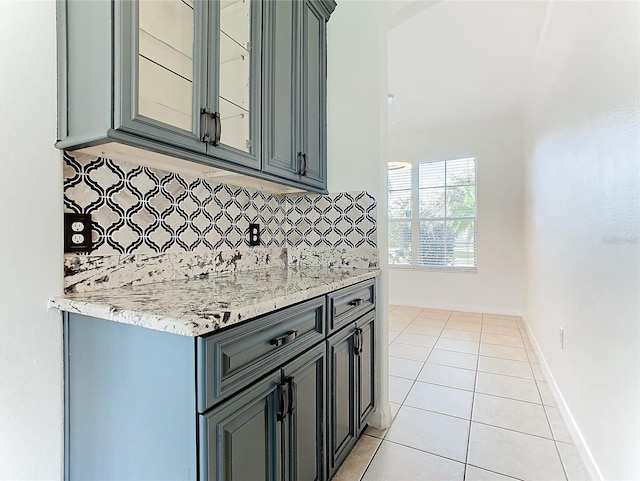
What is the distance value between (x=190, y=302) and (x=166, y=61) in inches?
31.2

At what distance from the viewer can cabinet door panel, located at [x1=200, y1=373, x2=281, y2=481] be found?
2.54 ft

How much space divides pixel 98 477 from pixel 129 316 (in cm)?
53

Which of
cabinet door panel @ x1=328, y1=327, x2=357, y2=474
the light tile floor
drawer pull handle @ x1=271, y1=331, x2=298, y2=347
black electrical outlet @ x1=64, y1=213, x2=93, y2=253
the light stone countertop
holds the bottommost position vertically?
the light tile floor

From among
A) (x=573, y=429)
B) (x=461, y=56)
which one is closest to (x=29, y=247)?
(x=573, y=429)

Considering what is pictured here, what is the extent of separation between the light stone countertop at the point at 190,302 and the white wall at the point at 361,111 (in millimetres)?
745

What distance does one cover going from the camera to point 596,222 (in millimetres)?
1521

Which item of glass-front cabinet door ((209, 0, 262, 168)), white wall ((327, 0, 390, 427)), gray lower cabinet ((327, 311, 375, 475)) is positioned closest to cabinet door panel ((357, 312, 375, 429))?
gray lower cabinet ((327, 311, 375, 475))

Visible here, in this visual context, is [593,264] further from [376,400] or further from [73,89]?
[73,89]

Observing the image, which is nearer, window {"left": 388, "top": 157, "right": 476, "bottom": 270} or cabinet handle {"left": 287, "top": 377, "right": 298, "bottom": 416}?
cabinet handle {"left": 287, "top": 377, "right": 298, "bottom": 416}

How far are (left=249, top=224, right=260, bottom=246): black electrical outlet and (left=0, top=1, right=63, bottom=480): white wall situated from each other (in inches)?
37.9

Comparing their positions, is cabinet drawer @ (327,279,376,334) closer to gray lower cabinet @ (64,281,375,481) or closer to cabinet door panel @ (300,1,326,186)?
gray lower cabinet @ (64,281,375,481)

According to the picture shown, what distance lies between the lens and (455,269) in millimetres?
4812

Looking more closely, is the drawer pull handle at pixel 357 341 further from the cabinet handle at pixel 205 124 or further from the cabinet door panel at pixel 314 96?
the cabinet handle at pixel 205 124

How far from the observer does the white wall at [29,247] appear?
916 mm
